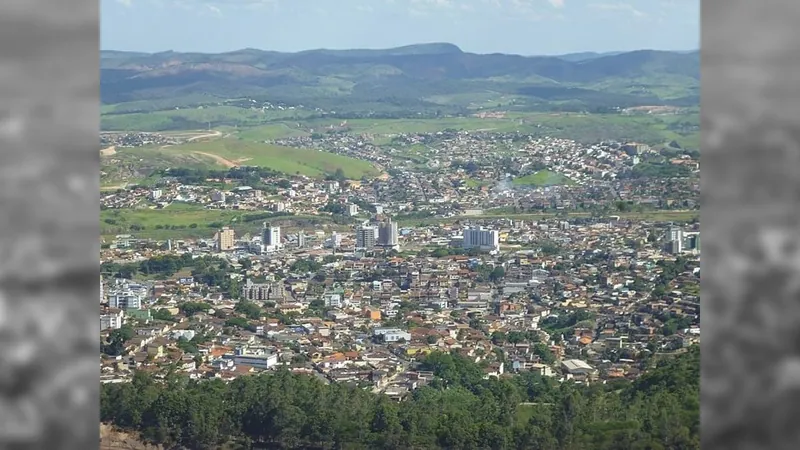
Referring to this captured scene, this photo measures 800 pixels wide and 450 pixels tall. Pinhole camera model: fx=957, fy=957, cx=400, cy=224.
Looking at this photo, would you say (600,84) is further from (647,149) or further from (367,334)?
(367,334)

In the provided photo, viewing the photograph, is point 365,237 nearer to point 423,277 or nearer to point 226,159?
point 423,277

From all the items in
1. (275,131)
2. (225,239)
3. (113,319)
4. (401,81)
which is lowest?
(113,319)

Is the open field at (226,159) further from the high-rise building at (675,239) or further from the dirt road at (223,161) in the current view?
the high-rise building at (675,239)

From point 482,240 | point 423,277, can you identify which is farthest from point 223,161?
point 482,240

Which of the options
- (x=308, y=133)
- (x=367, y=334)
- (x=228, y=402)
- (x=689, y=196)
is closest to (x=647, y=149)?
(x=689, y=196)

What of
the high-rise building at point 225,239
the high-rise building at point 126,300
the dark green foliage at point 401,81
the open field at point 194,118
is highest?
the dark green foliage at point 401,81
